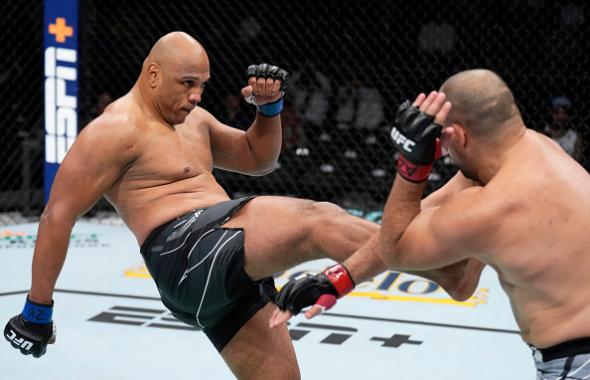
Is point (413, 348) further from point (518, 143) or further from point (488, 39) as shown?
point (488, 39)

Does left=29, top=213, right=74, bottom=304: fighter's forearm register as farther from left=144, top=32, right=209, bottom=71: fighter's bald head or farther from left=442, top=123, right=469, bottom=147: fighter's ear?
left=442, top=123, right=469, bottom=147: fighter's ear

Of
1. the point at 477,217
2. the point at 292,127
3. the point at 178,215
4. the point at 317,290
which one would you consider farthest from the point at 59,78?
the point at 477,217

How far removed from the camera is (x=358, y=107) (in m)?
6.04

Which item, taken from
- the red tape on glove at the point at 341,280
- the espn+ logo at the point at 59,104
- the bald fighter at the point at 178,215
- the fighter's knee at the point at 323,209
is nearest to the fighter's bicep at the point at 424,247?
the red tape on glove at the point at 341,280

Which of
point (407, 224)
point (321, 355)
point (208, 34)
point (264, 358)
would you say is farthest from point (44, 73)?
point (407, 224)

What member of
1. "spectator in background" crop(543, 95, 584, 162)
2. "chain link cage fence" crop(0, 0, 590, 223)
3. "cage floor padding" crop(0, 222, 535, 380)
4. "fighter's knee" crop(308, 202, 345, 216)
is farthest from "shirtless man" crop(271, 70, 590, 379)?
"chain link cage fence" crop(0, 0, 590, 223)

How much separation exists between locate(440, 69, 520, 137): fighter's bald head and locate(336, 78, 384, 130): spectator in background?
414 cm

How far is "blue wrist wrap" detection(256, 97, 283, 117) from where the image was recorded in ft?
9.11

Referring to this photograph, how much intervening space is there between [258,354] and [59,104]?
358 cm

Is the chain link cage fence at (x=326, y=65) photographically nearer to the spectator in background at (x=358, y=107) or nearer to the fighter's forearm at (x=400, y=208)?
the spectator in background at (x=358, y=107)

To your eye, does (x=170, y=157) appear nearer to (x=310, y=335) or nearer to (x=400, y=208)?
(x=400, y=208)

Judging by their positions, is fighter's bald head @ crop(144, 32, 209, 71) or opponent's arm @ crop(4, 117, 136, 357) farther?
fighter's bald head @ crop(144, 32, 209, 71)

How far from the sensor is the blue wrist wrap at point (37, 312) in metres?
2.52

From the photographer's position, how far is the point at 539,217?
5.91 feet
